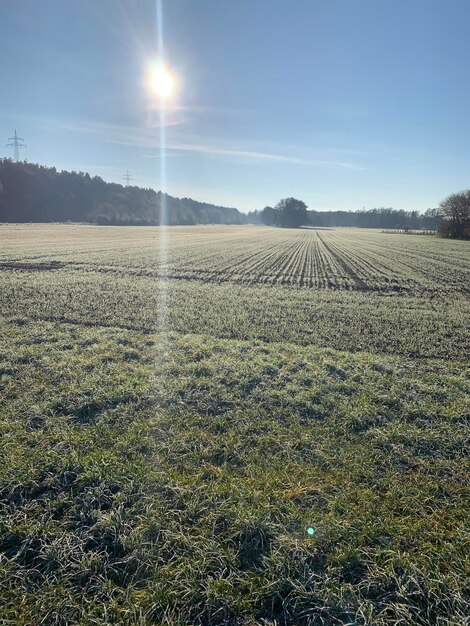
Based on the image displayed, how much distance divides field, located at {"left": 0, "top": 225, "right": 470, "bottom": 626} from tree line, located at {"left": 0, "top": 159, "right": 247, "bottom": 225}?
394 ft

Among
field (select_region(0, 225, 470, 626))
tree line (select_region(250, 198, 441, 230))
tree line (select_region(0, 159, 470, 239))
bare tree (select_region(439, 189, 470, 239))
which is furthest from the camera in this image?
tree line (select_region(250, 198, 441, 230))

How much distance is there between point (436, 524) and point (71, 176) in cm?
15933

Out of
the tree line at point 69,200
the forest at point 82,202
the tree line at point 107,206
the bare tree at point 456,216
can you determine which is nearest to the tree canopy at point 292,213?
the tree line at point 107,206

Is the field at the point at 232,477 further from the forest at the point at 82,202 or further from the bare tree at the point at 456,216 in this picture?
the forest at the point at 82,202

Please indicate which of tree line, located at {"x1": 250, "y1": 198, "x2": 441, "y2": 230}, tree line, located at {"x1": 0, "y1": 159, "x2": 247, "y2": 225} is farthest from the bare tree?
tree line, located at {"x1": 0, "y1": 159, "x2": 247, "y2": 225}

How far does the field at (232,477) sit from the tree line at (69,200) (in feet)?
394

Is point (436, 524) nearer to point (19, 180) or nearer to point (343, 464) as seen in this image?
point (343, 464)

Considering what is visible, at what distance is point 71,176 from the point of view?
139 m

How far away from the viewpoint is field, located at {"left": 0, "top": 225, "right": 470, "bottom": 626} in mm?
3080

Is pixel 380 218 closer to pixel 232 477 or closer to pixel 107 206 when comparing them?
pixel 107 206

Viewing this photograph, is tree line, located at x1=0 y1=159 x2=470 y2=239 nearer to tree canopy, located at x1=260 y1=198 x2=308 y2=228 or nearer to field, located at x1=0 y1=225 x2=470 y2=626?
tree canopy, located at x1=260 y1=198 x2=308 y2=228

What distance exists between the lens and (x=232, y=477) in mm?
4480

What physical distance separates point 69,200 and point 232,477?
145511 millimetres

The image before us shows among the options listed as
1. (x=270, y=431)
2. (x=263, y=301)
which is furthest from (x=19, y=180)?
(x=270, y=431)
